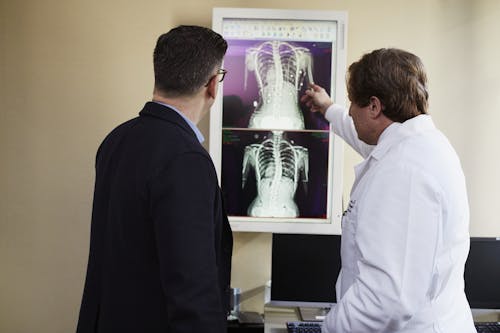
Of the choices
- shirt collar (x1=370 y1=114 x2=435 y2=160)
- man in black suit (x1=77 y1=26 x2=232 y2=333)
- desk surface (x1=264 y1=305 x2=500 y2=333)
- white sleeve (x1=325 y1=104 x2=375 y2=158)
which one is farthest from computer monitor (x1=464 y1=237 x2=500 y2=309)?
man in black suit (x1=77 y1=26 x2=232 y2=333)

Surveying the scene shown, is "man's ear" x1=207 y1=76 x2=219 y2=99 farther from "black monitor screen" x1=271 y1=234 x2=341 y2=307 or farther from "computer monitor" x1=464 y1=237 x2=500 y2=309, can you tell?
"computer monitor" x1=464 y1=237 x2=500 y2=309

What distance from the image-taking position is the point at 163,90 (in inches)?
41.5

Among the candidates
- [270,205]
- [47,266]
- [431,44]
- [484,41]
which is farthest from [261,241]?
[484,41]

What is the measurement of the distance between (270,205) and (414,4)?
0.89 metres

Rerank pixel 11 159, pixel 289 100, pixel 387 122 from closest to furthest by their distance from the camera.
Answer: pixel 387 122 < pixel 289 100 < pixel 11 159

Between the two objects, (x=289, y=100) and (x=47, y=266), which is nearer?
(x=289, y=100)

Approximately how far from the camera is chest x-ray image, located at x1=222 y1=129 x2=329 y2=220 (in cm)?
191

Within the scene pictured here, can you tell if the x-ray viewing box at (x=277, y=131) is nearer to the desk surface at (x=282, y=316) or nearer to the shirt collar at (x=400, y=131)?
the desk surface at (x=282, y=316)

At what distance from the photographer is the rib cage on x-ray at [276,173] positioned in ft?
6.27

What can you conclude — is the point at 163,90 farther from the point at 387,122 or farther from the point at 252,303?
the point at 252,303

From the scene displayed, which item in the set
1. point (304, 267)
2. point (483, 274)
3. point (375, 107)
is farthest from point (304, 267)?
point (375, 107)

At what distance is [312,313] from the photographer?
75.4 inches

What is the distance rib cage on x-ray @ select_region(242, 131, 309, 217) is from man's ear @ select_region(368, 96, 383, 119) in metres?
0.72

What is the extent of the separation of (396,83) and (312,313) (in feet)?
3.37
